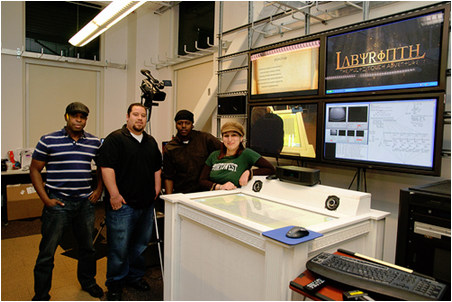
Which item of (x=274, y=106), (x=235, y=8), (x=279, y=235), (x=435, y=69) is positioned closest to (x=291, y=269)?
(x=279, y=235)

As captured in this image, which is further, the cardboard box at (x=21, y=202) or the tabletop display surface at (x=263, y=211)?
the cardboard box at (x=21, y=202)

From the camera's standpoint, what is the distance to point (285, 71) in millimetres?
2436

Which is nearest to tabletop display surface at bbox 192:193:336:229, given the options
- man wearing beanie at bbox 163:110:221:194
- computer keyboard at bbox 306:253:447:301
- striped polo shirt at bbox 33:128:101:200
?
computer keyboard at bbox 306:253:447:301

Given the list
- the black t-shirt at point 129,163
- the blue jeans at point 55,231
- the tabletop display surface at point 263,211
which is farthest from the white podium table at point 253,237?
the blue jeans at point 55,231

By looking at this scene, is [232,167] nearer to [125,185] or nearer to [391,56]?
[125,185]

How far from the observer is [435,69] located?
64.7 inches

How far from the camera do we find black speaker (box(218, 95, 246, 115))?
3.04 metres

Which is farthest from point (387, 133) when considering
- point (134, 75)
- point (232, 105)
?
point (134, 75)

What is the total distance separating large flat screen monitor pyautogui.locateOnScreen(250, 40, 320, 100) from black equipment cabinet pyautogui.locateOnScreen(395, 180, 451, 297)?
44.6 inches

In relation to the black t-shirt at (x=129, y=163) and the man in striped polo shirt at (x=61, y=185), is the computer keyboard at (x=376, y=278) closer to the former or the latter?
the black t-shirt at (x=129, y=163)

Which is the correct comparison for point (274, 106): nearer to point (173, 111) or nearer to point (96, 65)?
point (173, 111)

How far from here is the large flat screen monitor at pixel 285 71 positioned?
2238 mm

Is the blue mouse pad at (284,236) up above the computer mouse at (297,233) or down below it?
below

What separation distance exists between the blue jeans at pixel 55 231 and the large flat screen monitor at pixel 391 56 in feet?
6.45
